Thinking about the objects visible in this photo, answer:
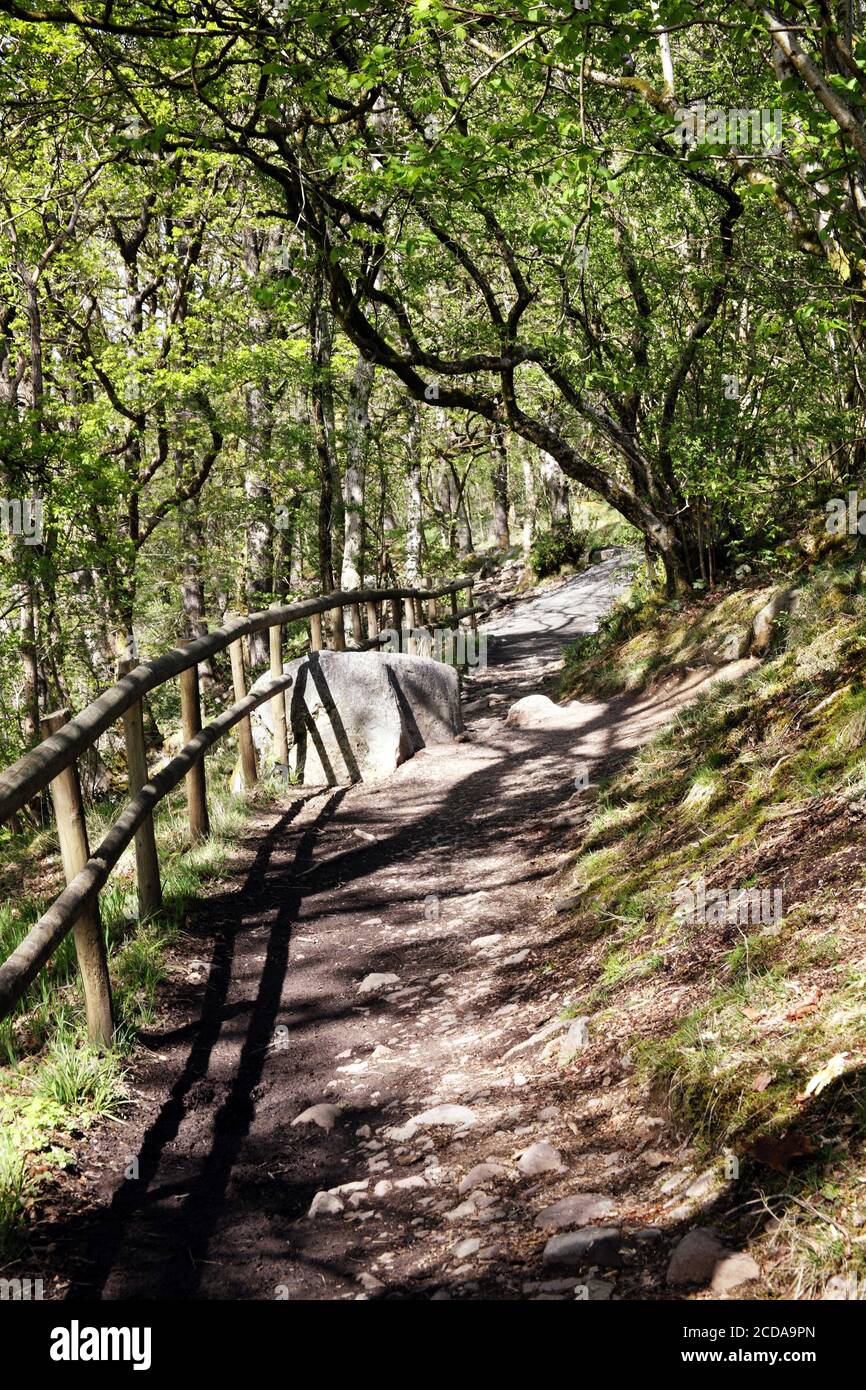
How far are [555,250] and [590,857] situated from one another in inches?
248

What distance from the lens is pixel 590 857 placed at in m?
5.62

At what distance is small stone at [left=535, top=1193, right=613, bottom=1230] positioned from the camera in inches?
106

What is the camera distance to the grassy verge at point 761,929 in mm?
2451

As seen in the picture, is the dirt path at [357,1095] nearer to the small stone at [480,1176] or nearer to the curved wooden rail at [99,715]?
the small stone at [480,1176]

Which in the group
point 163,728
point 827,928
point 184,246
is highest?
point 184,246

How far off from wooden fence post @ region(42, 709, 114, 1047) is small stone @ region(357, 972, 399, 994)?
127 centimetres

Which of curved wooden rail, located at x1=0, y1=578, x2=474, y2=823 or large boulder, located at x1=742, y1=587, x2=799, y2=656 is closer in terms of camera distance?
curved wooden rail, located at x1=0, y1=578, x2=474, y2=823

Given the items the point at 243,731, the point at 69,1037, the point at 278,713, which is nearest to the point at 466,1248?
the point at 69,1037

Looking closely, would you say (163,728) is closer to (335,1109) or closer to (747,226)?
(747,226)

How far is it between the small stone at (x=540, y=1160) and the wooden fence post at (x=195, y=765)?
11.6ft

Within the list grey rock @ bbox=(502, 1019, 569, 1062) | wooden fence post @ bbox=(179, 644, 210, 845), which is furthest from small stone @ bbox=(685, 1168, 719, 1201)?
wooden fence post @ bbox=(179, 644, 210, 845)

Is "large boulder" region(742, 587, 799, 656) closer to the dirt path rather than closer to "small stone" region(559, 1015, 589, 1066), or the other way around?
the dirt path
